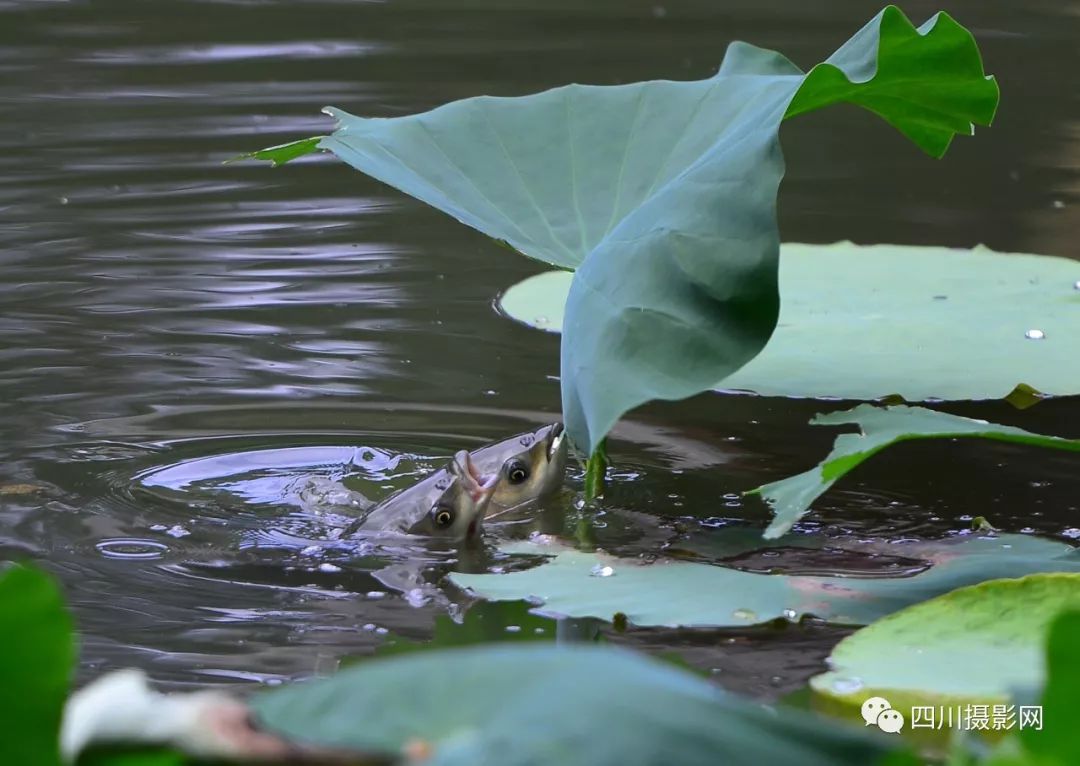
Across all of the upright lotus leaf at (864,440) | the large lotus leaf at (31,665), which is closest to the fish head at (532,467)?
the upright lotus leaf at (864,440)

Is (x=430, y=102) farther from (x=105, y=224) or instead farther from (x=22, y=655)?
(x=22, y=655)

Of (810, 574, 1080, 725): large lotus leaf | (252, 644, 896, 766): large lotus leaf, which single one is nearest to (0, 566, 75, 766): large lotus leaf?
(252, 644, 896, 766): large lotus leaf

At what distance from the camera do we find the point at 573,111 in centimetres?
269

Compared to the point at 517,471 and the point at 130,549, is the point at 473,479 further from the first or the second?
the point at 130,549

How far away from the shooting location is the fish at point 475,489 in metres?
2.27

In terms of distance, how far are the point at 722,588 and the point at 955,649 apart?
294 millimetres

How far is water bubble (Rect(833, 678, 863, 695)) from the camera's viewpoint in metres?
1.48

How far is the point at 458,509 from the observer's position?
2.27 meters

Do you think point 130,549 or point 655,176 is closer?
point 130,549

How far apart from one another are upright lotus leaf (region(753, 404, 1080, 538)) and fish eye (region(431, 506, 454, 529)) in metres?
0.59

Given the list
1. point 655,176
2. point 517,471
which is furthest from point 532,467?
point 655,176

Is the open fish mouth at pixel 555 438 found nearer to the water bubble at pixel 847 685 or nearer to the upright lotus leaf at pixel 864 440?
the upright lotus leaf at pixel 864 440

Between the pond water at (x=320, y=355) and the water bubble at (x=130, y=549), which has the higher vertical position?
the pond water at (x=320, y=355)

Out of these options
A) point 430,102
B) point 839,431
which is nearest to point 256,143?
point 430,102
